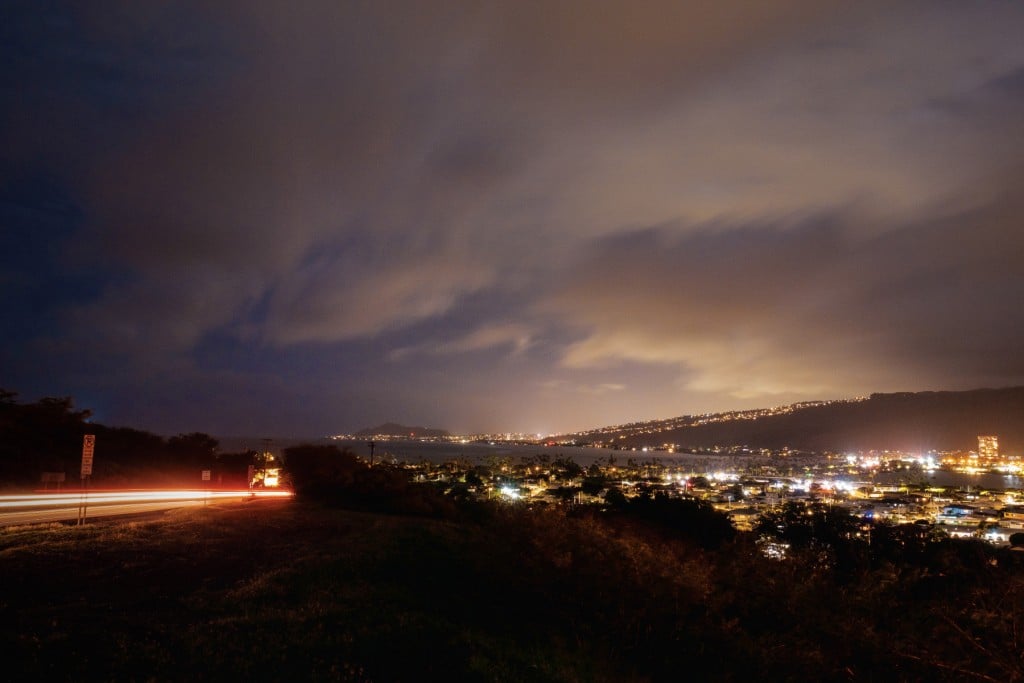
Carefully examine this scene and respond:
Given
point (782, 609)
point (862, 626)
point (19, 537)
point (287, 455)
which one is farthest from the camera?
point (287, 455)

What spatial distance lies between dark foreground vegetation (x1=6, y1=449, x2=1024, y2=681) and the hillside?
12335 cm

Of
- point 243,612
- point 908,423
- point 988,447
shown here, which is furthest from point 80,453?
point 908,423

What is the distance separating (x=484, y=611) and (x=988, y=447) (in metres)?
130

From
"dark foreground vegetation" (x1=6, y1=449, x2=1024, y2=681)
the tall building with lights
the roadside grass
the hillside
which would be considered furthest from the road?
the hillside

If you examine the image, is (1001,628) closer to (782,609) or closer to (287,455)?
(782,609)

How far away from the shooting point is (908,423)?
134 metres

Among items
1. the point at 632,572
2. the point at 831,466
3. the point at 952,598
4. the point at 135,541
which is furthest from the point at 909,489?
the point at 135,541

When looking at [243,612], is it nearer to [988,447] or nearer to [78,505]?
[78,505]

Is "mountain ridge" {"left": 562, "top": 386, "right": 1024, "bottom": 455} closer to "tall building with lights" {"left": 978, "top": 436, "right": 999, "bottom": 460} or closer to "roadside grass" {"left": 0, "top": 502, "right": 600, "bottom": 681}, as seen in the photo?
"tall building with lights" {"left": 978, "top": 436, "right": 999, "bottom": 460}

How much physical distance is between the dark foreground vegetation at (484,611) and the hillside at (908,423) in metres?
123

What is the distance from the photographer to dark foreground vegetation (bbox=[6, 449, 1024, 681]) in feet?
24.5

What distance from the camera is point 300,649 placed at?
7.82 metres

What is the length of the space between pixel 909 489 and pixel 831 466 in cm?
5197

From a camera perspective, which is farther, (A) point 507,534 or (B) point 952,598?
(A) point 507,534
